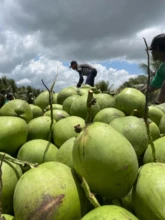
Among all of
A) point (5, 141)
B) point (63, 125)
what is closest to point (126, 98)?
point (63, 125)

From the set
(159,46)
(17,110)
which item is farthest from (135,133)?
(159,46)

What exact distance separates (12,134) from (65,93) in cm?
135

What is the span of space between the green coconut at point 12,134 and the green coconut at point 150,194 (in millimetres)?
1081

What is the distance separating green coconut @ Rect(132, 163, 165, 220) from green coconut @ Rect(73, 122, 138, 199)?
2.1 inches

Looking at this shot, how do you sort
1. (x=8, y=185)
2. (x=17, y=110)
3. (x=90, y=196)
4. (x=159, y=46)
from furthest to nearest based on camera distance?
1. (x=159, y=46)
2. (x=17, y=110)
3. (x=8, y=185)
4. (x=90, y=196)

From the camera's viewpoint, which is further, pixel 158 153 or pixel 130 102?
pixel 130 102

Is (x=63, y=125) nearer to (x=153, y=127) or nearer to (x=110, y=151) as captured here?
(x=153, y=127)

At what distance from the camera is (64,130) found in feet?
7.38

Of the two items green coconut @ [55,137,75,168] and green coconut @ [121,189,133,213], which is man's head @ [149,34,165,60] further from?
green coconut @ [121,189,133,213]

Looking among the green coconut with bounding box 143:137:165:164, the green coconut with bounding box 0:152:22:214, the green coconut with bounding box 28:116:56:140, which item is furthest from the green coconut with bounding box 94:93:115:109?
the green coconut with bounding box 0:152:22:214

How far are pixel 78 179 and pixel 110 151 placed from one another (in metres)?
0.26

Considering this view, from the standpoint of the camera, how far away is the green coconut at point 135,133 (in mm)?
1943

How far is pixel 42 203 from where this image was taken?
1.36 m

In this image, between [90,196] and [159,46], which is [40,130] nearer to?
[90,196]
